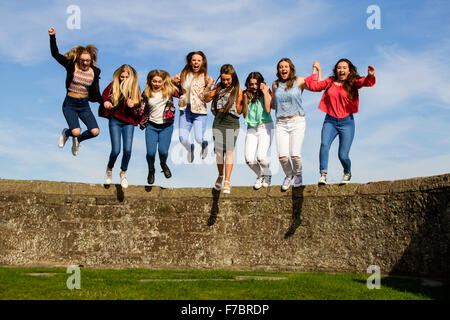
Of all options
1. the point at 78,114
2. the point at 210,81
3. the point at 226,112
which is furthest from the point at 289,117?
the point at 78,114

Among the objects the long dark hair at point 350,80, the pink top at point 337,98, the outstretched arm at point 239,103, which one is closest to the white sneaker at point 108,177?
the outstretched arm at point 239,103

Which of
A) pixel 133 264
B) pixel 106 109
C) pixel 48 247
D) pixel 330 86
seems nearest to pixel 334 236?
pixel 330 86

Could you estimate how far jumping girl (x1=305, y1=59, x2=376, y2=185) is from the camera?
23.9ft

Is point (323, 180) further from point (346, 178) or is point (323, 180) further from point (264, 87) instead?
point (264, 87)

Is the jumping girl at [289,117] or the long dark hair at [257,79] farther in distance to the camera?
the long dark hair at [257,79]

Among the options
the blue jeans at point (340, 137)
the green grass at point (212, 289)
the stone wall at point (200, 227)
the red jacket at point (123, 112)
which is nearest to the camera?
the green grass at point (212, 289)

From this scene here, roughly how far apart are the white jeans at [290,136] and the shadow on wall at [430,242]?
5.96ft

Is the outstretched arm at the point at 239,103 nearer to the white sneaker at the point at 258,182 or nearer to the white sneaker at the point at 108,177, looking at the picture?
the white sneaker at the point at 258,182

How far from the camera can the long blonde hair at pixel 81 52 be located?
7812 millimetres

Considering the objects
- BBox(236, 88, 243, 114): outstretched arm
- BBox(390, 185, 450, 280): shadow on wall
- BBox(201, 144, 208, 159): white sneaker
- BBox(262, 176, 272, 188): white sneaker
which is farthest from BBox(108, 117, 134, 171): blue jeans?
BBox(390, 185, 450, 280): shadow on wall

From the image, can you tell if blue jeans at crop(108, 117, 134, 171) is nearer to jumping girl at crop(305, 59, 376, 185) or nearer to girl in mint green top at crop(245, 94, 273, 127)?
girl in mint green top at crop(245, 94, 273, 127)

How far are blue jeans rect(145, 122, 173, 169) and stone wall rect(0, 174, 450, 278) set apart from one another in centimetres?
86

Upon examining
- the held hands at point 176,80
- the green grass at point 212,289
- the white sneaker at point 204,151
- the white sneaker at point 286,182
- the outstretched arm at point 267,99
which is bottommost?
the green grass at point 212,289

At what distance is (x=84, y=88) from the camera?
777 cm
